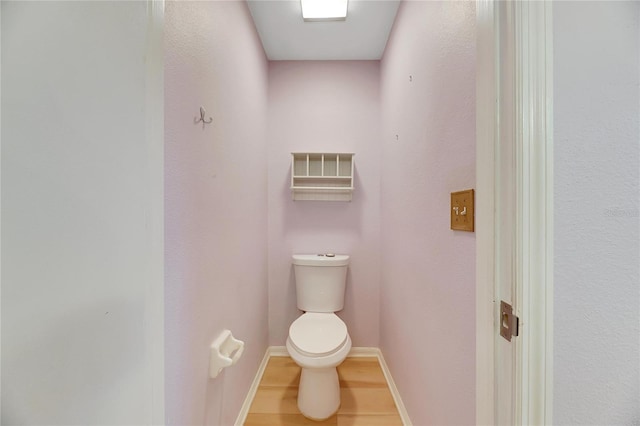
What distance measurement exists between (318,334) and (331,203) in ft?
3.07

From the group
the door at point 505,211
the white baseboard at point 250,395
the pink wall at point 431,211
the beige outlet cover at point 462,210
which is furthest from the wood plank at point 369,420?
the beige outlet cover at point 462,210

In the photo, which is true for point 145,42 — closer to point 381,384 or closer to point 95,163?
point 95,163

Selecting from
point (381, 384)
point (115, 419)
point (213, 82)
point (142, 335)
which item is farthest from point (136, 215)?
point (381, 384)

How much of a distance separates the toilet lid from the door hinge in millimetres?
973

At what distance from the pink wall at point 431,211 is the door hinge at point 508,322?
22 cm

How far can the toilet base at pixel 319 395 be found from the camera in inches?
52.2

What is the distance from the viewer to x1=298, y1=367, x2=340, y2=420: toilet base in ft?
4.35

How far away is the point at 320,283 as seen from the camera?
1.79 meters

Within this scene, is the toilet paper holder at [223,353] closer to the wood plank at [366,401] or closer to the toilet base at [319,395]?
the toilet base at [319,395]

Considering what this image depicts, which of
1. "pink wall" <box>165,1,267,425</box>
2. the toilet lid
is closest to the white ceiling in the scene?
"pink wall" <box>165,1,267,425</box>

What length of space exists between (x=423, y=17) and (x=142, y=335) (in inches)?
57.3

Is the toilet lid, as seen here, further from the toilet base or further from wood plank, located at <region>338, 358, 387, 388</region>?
wood plank, located at <region>338, 358, 387, 388</region>

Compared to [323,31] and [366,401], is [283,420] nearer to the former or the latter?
[366,401]

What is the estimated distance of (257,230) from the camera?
1657 millimetres
